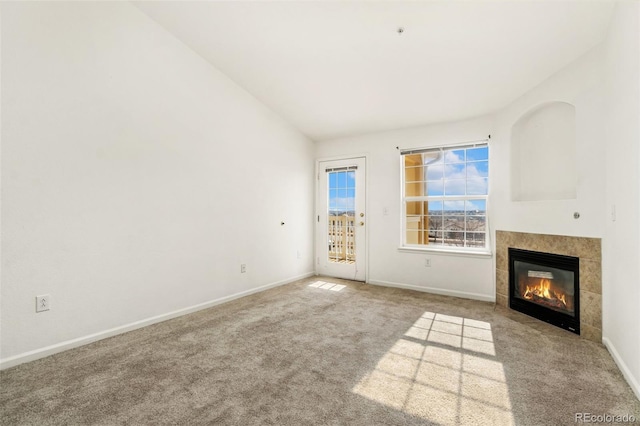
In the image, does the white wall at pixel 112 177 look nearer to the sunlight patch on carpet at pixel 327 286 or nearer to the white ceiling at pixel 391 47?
the white ceiling at pixel 391 47

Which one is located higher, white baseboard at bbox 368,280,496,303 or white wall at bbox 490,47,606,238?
white wall at bbox 490,47,606,238

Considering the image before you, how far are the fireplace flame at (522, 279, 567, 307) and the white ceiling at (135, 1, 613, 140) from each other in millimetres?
2072

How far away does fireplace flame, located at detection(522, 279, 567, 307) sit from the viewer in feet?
9.28

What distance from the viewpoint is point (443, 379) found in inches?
74.0

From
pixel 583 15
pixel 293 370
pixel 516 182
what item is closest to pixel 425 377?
pixel 293 370

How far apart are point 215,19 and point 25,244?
2.46 m

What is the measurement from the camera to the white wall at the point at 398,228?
3725 mm

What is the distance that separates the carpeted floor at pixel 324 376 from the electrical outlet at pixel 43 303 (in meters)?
0.37

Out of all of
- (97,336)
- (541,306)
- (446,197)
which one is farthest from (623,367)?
(97,336)

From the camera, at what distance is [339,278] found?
15.9 ft

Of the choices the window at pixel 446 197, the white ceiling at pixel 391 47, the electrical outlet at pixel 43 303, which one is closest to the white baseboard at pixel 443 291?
the window at pixel 446 197

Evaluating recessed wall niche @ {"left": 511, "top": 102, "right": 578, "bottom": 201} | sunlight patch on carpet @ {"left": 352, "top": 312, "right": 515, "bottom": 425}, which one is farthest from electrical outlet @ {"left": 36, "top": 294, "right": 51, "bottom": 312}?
recessed wall niche @ {"left": 511, "top": 102, "right": 578, "bottom": 201}

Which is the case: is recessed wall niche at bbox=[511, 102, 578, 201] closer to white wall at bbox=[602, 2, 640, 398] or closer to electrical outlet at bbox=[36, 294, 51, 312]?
white wall at bbox=[602, 2, 640, 398]

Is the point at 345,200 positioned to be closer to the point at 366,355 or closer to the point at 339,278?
the point at 339,278
